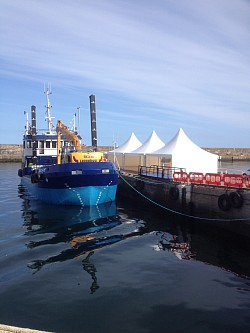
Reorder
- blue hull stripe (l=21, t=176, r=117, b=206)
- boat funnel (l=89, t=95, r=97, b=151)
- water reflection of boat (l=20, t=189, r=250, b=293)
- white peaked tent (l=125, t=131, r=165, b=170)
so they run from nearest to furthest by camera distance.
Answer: water reflection of boat (l=20, t=189, r=250, b=293)
blue hull stripe (l=21, t=176, r=117, b=206)
boat funnel (l=89, t=95, r=97, b=151)
white peaked tent (l=125, t=131, r=165, b=170)

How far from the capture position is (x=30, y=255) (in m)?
15.0

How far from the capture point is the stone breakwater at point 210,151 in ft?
343

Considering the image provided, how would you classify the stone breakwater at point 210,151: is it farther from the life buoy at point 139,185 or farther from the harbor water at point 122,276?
the harbor water at point 122,276

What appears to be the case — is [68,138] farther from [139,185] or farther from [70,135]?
[139,185]

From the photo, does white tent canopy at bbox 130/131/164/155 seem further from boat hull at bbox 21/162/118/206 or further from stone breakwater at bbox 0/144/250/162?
stone breakwater at bbox 0/144/250/162

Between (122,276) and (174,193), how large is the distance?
1266cm

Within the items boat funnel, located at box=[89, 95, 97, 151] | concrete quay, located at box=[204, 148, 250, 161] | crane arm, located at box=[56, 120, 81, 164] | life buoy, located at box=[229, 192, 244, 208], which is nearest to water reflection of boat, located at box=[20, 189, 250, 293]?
life buoy, located at box=[229, 192, 244, 208]

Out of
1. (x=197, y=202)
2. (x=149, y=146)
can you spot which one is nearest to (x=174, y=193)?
(x=197, y=202)

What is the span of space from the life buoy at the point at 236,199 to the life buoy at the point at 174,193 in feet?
18.6

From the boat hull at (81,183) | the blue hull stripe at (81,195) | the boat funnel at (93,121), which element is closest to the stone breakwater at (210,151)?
the boat funnel at (93,121)

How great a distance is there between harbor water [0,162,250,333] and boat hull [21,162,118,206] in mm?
4235

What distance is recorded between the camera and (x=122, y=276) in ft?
41.8

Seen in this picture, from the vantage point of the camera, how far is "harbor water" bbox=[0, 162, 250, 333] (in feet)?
30.5

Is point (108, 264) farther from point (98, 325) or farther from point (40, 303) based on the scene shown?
point (98, 325)
